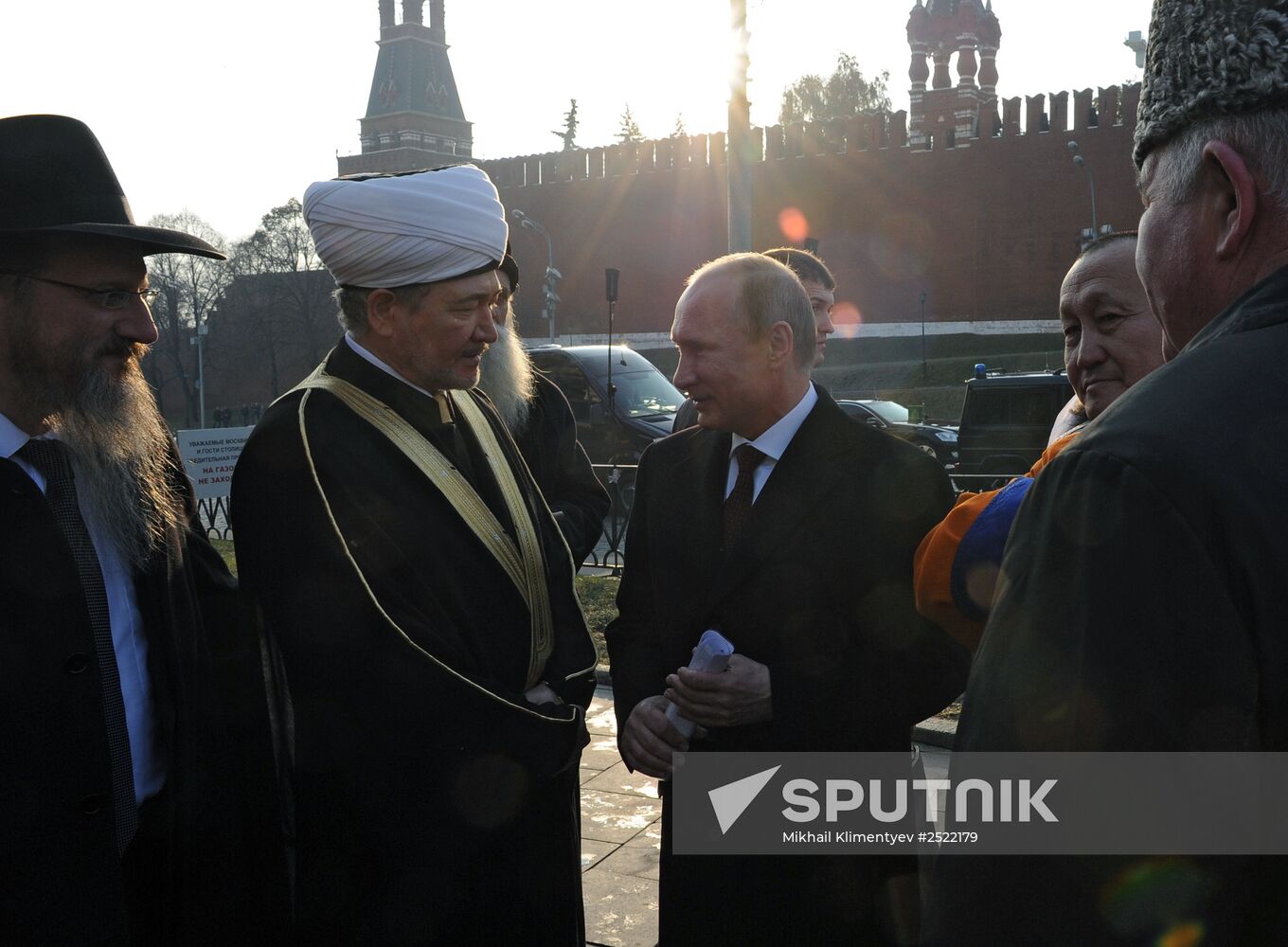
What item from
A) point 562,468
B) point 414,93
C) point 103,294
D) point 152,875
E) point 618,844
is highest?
point 414,93

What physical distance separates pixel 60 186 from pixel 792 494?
1626mm

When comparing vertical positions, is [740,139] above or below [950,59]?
below

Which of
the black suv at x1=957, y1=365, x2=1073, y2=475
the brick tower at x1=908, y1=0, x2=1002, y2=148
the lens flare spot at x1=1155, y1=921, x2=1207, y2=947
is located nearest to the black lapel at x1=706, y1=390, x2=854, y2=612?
the lens flare spot at x1=1155, y1=921, x2=1207, y2=947

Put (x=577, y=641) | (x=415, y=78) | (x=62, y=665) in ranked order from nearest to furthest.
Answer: (x=62, y=665), (x=577, y=641), (x=415, y=78)

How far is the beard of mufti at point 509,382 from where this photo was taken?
4.01 m

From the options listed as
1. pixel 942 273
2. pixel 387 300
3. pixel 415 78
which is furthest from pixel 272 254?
pixel 387 300

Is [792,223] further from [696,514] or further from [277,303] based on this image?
[696,514]

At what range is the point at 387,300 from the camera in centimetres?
241

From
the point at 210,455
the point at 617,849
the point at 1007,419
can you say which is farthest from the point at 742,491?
the point at 1007,419

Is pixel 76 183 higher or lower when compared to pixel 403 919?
higher

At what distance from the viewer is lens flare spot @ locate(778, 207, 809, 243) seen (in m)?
40.8

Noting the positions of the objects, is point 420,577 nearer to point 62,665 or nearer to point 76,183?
point 62,665

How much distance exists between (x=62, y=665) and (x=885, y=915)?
5.61ft

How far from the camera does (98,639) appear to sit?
195 centimetres
